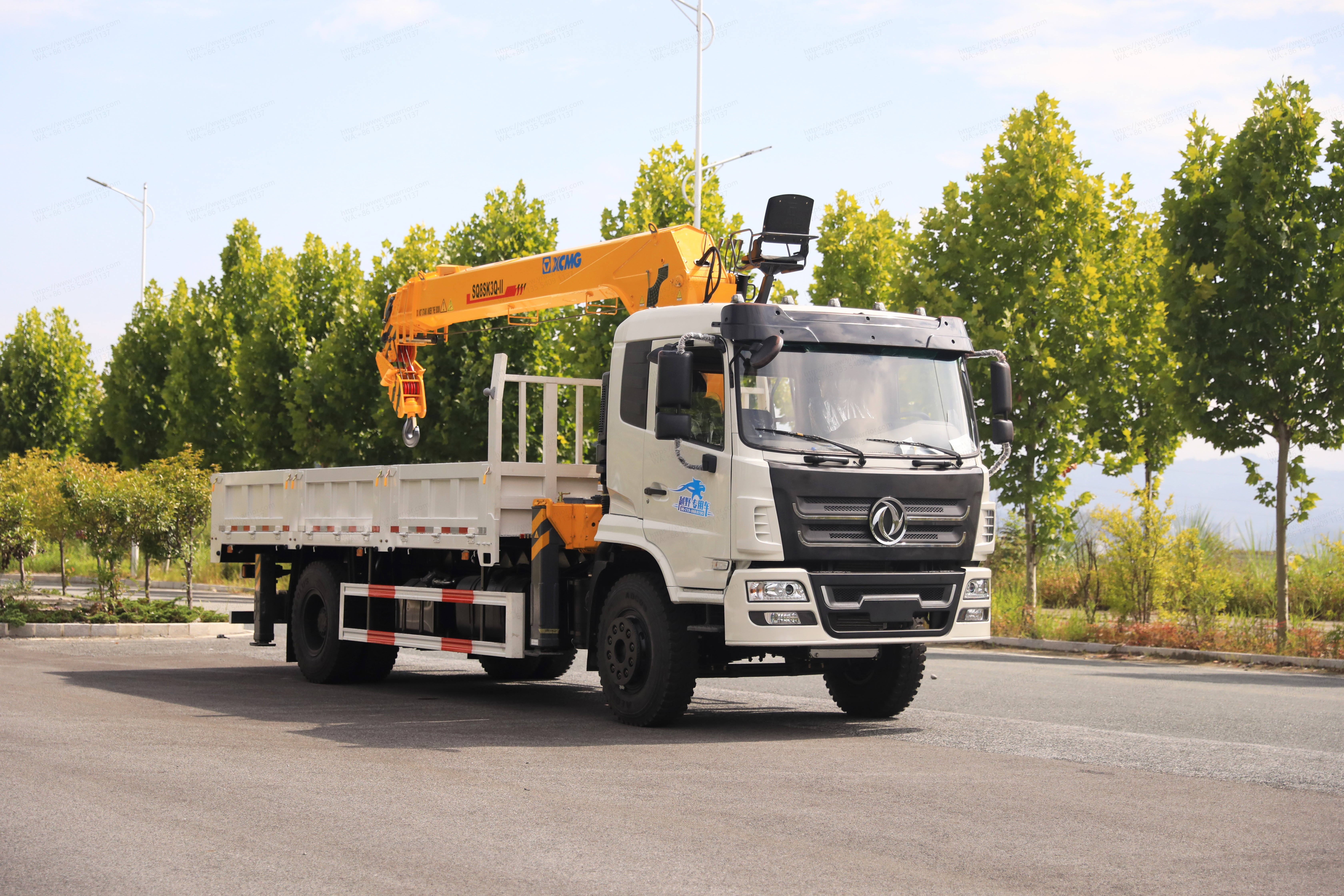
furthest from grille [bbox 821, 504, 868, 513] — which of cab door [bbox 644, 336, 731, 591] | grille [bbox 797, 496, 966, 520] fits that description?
cab door [bbox 644, 336, 731, 591]

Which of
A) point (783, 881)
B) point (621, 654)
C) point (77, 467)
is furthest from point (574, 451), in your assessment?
point (77, 467)

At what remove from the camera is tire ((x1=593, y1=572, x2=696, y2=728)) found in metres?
10.9

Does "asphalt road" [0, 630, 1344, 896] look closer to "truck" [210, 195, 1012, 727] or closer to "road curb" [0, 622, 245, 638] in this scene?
"truck" [210, 195, 1012, 727]

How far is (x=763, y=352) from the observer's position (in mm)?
10578

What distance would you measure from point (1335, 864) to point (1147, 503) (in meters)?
14.7

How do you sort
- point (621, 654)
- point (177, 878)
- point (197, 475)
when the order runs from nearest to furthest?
1. point (177, 878)
2. point (621, 654)
3. point (197, 475)

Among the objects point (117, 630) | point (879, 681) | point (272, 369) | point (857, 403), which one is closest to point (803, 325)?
point (857, 403)

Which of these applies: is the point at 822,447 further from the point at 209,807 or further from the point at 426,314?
the point at 426,314

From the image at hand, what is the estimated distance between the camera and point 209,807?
785cm

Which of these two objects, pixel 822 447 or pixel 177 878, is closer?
pixel 177 878

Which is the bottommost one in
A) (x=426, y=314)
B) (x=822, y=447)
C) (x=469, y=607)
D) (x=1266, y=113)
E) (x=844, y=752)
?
(x=844, y=752)

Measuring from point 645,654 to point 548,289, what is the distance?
192 inches

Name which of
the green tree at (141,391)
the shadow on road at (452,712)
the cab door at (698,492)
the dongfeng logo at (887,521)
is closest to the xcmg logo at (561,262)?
the cab door at (698,492)

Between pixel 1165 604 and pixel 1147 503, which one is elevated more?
pixel 1147 503
